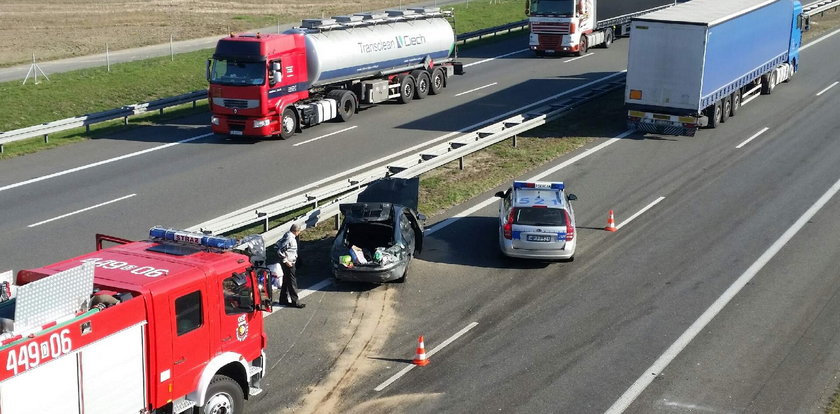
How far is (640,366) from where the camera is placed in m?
16.4

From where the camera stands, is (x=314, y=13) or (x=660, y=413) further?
(x=314, y=13)

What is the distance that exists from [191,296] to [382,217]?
25.3 ft

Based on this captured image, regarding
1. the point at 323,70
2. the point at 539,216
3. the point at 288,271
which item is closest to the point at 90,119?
the point at 323,70

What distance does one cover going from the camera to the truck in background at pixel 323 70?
31844mm

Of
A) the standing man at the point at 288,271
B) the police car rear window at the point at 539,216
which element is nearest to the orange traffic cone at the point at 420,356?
the standing man at the point at 288,271

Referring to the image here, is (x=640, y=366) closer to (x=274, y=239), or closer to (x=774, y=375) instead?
(x=774, y=375)

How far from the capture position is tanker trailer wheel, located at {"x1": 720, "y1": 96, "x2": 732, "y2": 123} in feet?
114

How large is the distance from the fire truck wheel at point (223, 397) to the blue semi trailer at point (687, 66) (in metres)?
22.3

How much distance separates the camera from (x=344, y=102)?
35.3 m

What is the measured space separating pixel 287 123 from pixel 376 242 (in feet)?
43.7

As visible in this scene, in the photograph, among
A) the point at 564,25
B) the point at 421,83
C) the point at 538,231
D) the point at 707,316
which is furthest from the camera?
the point at 564,25

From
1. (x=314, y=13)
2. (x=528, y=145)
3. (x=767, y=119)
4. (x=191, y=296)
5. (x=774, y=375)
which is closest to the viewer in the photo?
(x=191, y=296)

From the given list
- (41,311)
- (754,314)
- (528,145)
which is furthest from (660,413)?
(528,145)

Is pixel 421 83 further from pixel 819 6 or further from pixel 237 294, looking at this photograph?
pixel 819 6
